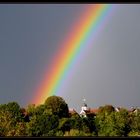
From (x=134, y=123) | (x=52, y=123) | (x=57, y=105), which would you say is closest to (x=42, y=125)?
(x=52, y=123)

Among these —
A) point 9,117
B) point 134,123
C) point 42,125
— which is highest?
point 9,117

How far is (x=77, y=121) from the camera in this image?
2177 cm

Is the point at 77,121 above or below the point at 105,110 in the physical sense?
below

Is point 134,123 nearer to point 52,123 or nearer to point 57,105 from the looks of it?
point 52,123

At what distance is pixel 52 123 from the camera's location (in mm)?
20797

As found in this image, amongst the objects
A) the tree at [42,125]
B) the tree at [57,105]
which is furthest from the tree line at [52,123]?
the tree at [57,105]

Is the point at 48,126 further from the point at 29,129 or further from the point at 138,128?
the point at 138,128

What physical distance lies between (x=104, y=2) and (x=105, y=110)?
24996 mm

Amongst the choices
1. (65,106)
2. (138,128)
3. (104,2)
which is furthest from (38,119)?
(104,2)

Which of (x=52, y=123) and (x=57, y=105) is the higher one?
(x=57, y=105)

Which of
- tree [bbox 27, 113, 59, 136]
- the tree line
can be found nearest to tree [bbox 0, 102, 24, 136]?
the tree line

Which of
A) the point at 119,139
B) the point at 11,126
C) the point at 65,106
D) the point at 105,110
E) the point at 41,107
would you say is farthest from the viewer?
the point at 105,110

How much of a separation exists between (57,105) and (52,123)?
12.1 feet

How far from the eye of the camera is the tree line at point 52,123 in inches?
805
